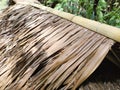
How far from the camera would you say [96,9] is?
4215 mm

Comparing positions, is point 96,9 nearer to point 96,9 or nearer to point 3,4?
point 96,9

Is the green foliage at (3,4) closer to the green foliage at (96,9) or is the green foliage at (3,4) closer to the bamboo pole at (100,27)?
the green foliage at (96,9)

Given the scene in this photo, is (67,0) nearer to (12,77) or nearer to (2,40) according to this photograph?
(2,40)

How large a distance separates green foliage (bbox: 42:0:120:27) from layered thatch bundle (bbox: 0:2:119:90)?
1.00 m

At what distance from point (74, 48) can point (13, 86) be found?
1.86 ft

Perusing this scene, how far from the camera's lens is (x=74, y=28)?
2.54 m

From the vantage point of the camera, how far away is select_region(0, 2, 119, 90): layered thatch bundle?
1900mm

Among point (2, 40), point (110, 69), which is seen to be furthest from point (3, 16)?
point (110, 69)

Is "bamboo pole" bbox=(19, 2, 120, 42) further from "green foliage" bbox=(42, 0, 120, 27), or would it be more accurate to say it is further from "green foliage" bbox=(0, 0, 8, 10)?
"green foliage" bbox=(0, 0, 8, 10)

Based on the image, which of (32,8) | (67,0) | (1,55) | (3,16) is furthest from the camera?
(67,0)

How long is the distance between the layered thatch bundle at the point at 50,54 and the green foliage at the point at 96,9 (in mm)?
1001

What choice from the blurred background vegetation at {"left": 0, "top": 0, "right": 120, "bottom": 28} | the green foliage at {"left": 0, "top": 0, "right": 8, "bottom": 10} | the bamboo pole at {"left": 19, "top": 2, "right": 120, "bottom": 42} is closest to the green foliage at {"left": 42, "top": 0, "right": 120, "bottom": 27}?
the blurred background vegetation at {"left": 0, "top": 0, "right": 120, "bottom": 28}

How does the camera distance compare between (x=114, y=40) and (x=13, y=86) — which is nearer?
(x=114, y=40)

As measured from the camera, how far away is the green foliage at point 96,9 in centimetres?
397
